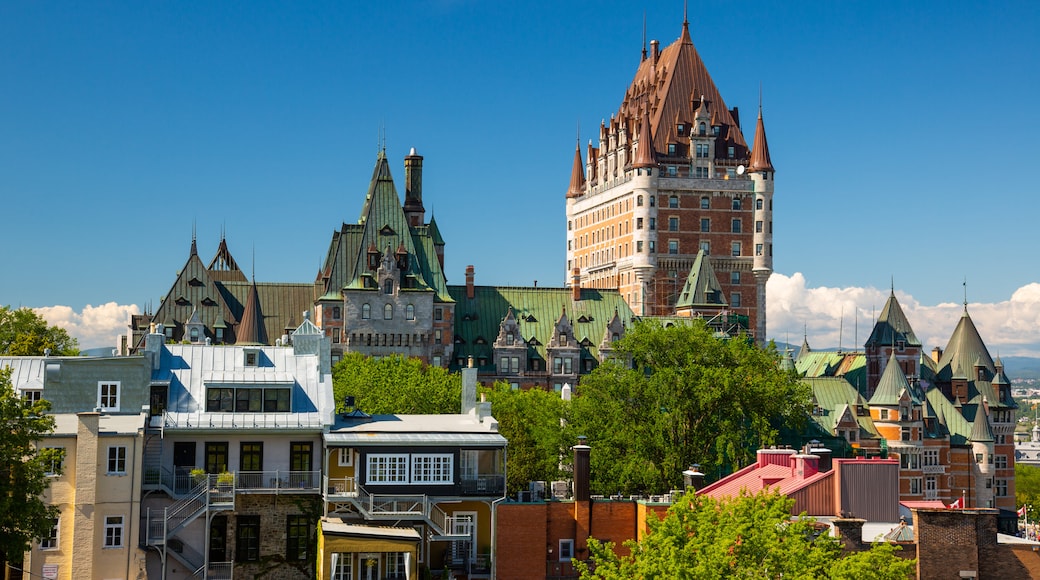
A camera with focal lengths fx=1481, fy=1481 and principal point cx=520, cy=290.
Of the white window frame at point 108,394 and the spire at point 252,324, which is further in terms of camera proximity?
the spire at point 252,324

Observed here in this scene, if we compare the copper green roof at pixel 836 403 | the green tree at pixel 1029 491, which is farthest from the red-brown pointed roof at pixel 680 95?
the green tree at pixel 1029 491

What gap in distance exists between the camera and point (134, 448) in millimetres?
56812

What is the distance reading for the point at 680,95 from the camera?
161m

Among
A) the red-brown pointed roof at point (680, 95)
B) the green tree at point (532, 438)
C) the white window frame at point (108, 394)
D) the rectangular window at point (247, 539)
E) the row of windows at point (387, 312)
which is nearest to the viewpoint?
the rectangular window at point (247, 539)

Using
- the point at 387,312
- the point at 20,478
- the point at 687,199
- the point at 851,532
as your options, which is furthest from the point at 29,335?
the point at 687,199

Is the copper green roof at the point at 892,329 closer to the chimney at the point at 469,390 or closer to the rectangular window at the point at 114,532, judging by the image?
the chimney at the point at 469,390

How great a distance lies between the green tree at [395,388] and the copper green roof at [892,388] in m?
38.2

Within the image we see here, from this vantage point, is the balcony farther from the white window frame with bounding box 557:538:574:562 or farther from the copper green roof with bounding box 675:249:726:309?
the copper green roof with bounding box 675:249:726:309

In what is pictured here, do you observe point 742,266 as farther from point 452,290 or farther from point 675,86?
point 452,290

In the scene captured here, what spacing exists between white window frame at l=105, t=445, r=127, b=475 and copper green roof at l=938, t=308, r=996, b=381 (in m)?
108

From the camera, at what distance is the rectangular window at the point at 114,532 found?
56344 millimetres

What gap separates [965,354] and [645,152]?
38.7m

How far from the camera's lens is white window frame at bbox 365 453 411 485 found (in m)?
58.3

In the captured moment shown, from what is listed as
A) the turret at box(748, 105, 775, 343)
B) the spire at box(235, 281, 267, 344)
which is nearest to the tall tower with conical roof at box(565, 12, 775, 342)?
the turret at box(748, 105, 775, 343)
